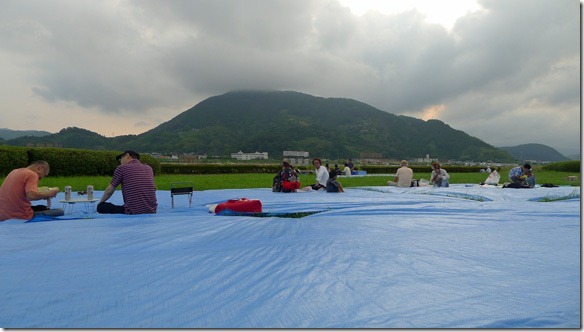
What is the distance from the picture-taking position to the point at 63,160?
2070 cm

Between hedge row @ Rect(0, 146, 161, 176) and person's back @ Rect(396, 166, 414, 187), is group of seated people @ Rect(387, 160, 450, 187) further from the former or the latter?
hedge row @ Rect(0, 146, 161, 176)

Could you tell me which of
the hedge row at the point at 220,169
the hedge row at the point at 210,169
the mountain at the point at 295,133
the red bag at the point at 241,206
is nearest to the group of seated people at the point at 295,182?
the red bag at the point at 241,206

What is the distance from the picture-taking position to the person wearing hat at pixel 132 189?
22.2ft

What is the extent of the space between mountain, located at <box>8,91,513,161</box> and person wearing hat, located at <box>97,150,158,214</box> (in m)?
53.8

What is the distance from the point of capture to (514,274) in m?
3.33

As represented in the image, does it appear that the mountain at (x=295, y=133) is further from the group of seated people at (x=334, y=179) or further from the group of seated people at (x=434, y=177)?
the group of seated people at (x=434, y=177)

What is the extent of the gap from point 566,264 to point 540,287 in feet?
3.10

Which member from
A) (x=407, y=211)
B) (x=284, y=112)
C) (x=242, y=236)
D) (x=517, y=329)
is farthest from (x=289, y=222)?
(x=284, y=112)

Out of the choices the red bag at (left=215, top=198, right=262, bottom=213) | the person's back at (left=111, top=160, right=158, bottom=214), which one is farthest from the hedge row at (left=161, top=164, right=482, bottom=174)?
the red bag at (left=215, top=198, right=262, bottom=213)

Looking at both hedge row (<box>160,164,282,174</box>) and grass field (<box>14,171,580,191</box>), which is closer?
grass field (<box>14,171,580,191</box>)

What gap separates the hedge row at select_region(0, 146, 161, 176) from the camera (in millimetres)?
18297

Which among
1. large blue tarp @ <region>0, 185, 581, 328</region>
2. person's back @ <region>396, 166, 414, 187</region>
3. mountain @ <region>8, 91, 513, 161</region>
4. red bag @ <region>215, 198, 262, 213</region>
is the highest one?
mountain @ <region>8, 91, 513, 161</region>

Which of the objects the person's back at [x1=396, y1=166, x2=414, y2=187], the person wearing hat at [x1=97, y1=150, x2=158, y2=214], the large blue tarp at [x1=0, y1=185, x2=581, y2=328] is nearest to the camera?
the large blue tarp at [x1=0, y1=185, x2=581, y2=328]

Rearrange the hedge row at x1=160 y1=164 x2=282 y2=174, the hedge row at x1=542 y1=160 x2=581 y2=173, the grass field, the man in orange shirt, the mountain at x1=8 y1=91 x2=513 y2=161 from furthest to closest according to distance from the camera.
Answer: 1. the mountain at x1=8 y1=91 x2=513 y2=161
2. the hedge row at x1=542 y1=160 x2=581 y2=173
3. the hedge row at x1=160 y1=164 x2=282 y2=174
4. the grass field
5. the man in orange shirt
